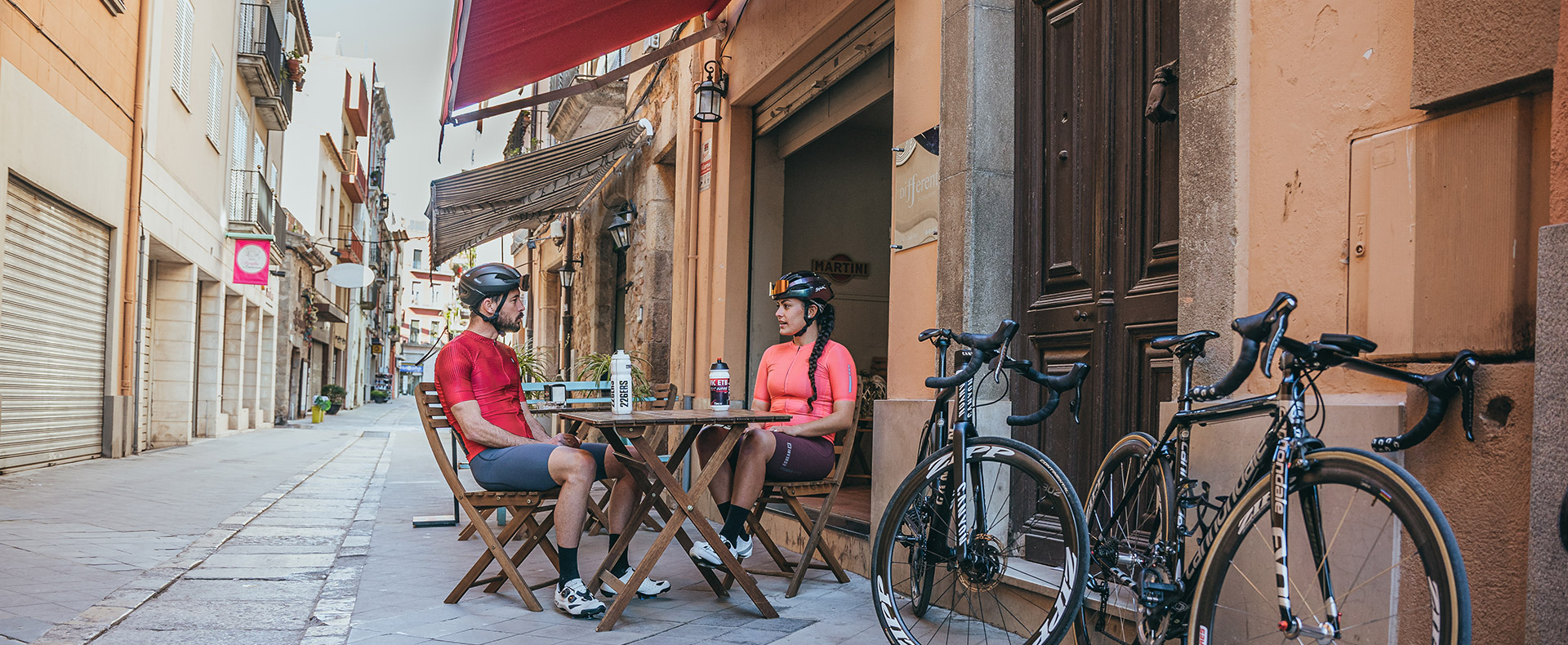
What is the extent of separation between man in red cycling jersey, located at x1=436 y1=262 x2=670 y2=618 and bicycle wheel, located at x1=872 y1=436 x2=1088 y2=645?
1.27 meters

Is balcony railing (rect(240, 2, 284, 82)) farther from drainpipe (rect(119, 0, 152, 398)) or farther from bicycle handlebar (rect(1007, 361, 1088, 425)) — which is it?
bicycle handlebar (rect(1007, 361, 1088, 425))

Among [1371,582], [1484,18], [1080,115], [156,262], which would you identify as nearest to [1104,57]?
[1080,115]

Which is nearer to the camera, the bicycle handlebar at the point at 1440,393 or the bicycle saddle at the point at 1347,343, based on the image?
the bicycle saddle at the point at 1347,343

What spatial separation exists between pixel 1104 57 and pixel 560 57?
4.83 metres

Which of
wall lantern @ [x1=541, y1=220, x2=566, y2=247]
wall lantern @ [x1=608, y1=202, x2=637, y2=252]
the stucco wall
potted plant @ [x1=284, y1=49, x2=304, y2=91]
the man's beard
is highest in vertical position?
potted plant @ [x1=284, y1=49, x2=304, y2=91]

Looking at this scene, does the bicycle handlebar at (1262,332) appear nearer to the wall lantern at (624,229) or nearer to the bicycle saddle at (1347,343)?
the bicycle saddle at (1347,343)

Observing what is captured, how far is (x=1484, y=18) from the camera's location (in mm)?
2359

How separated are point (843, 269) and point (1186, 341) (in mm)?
6181

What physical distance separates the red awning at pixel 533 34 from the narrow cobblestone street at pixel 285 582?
294 centimetres

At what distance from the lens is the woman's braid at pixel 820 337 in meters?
4.87

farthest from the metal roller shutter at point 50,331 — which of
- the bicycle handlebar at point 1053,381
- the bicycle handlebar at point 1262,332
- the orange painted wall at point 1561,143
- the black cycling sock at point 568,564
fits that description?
the orange painted wall at point 1561,143

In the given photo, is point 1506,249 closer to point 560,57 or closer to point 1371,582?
point 1371,582

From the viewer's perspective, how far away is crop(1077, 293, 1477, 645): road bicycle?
76.9 inches

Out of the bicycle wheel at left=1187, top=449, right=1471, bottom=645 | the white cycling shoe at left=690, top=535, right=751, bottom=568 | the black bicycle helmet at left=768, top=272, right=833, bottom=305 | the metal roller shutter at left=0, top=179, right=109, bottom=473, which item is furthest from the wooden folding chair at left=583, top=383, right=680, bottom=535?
the metal roller shutter at left=0, top=179, right=109, bottom=473
